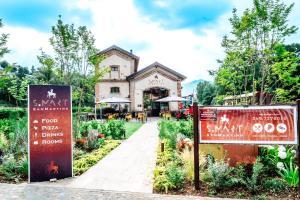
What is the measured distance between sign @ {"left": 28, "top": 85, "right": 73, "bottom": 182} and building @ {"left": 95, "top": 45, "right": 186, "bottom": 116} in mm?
25523

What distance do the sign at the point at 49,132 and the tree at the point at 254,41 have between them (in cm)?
646

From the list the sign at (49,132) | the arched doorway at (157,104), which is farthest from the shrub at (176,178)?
the arched doorway at (157,104)

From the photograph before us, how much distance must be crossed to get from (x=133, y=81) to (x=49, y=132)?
26150 millimetres

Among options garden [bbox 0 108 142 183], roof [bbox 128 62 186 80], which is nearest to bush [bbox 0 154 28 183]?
garden [bbox 0 108 142 183]

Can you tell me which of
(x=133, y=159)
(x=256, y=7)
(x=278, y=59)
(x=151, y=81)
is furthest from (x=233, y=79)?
(x=151, y=81)

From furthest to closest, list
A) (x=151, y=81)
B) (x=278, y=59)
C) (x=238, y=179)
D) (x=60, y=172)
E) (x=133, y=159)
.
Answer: (x=151, y=81) < (x=278, y=59) < (x=133, y=159) < (x=60, y=172) < (x=238, y=179)

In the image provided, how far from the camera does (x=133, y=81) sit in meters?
32.8

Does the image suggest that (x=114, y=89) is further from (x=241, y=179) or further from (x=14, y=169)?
(x=241, y=179)

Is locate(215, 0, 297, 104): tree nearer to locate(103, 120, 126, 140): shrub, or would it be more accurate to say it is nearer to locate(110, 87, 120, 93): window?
locate(103, 120, 126, 140): shrub

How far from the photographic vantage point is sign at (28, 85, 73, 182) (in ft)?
21.8

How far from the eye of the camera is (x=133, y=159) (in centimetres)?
880

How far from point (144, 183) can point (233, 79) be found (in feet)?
23.8

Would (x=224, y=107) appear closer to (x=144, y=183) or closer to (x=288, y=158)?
(x=288, y=158)

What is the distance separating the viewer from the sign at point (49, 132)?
6.66 m
